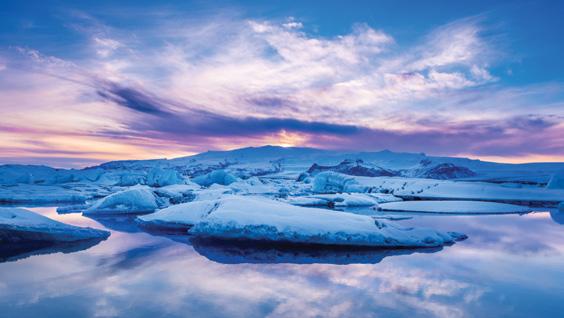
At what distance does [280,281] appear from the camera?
5.22 metres

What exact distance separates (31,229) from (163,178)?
21.5m

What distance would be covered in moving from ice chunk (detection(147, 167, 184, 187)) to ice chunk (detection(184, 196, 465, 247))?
21075 mm

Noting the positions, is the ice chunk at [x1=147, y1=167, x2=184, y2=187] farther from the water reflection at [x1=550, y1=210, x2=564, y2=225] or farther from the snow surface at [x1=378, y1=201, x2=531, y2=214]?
the water reflection at [x1=550, y1=210, x2=564, y2=225]

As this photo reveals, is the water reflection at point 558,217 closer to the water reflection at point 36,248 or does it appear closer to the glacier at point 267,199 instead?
the glacier at point 267,199

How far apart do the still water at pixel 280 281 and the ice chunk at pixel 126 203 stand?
227 inches

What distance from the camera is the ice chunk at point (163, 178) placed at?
28438 millimetres

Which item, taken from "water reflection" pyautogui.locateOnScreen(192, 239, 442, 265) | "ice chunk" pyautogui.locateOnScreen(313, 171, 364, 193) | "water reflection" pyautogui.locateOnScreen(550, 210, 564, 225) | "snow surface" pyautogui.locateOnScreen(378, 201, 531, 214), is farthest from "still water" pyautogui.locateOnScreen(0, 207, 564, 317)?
"ice chunk" pyautogui.locateOnScreen(313, 171, 364, 193)

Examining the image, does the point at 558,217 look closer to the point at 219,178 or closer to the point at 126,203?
the point at 126,203

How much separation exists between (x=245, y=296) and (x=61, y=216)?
418 inches

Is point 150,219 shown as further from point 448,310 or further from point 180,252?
point 448,310

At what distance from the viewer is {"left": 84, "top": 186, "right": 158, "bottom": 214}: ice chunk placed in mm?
13258

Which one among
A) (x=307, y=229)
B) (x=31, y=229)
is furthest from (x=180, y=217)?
(x=307, y=229)

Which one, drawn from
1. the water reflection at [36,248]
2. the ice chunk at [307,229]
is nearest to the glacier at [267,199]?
the ice chunk at [307,229]

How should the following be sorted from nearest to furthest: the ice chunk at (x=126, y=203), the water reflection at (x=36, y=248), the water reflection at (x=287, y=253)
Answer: the water reflection at (x=287, y=253) → the water reflection at (x=36, y=248) → the ice chunk at (x=126, y=203)
